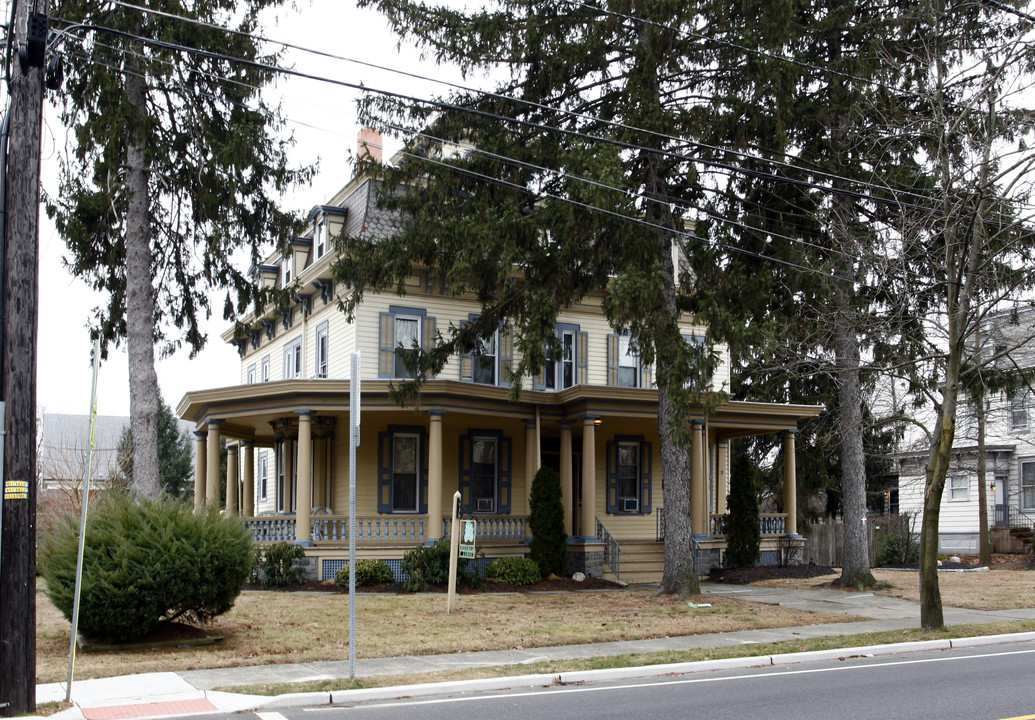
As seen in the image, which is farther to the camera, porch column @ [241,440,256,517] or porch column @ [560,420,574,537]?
porch column @ [241,440,256,517]

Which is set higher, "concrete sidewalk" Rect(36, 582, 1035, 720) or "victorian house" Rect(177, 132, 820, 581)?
"victorian house" Rect(177, 132, 820, 581)

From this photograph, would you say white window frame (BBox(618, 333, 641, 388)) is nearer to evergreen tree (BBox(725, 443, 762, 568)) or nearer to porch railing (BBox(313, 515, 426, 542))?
evergreen tree (BBox(725, 443, 762, 568))

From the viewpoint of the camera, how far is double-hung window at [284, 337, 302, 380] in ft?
91.3

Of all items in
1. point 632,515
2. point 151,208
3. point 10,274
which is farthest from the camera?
point 632,515

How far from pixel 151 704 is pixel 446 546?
1177 centimetres

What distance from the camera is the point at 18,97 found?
909 centimetres

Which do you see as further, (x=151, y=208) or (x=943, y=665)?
(x=151, y=208)

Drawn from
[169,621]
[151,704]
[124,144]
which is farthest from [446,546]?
[151,704]

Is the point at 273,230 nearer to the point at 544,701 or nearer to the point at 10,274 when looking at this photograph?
the point at 10,274

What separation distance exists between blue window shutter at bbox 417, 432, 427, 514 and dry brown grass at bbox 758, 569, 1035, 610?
28.0ft

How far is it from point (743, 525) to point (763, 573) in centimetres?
139

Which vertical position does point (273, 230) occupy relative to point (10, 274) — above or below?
above

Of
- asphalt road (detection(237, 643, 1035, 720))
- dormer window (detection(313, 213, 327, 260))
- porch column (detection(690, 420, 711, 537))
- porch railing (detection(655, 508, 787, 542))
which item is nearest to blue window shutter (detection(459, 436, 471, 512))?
porch railing (detection(655, 508, 787, 542))

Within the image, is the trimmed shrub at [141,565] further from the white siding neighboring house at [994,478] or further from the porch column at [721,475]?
the white siding neighboring house at [994,478]
